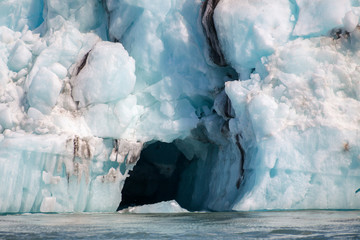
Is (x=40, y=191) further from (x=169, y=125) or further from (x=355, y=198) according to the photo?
(x=355, y=198)

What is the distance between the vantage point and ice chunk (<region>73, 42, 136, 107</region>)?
9633 millimetres

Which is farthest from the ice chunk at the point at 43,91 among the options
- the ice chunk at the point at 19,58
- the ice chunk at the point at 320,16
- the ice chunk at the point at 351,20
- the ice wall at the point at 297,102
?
the ice chunk at the point at 351,20

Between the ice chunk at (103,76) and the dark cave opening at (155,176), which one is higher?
the ice chunk at (103,76)

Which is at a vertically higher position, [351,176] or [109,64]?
[109,64]

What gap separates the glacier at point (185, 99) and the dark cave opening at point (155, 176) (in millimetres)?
2470

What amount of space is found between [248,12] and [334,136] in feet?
9.46

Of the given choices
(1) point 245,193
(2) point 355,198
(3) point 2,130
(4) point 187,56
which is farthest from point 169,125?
(2) point 355,198

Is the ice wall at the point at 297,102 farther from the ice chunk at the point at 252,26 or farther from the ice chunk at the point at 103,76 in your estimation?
the ice chunk at the point at 103,76

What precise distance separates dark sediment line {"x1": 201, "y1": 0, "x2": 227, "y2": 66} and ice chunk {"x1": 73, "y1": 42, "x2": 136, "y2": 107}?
1.70 m

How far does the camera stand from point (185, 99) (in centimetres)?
1055

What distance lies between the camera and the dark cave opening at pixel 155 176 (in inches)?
555

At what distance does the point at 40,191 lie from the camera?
28.8 ft

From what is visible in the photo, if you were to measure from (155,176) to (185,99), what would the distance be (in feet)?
15.9

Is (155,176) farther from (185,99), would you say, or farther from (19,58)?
(19,58)
